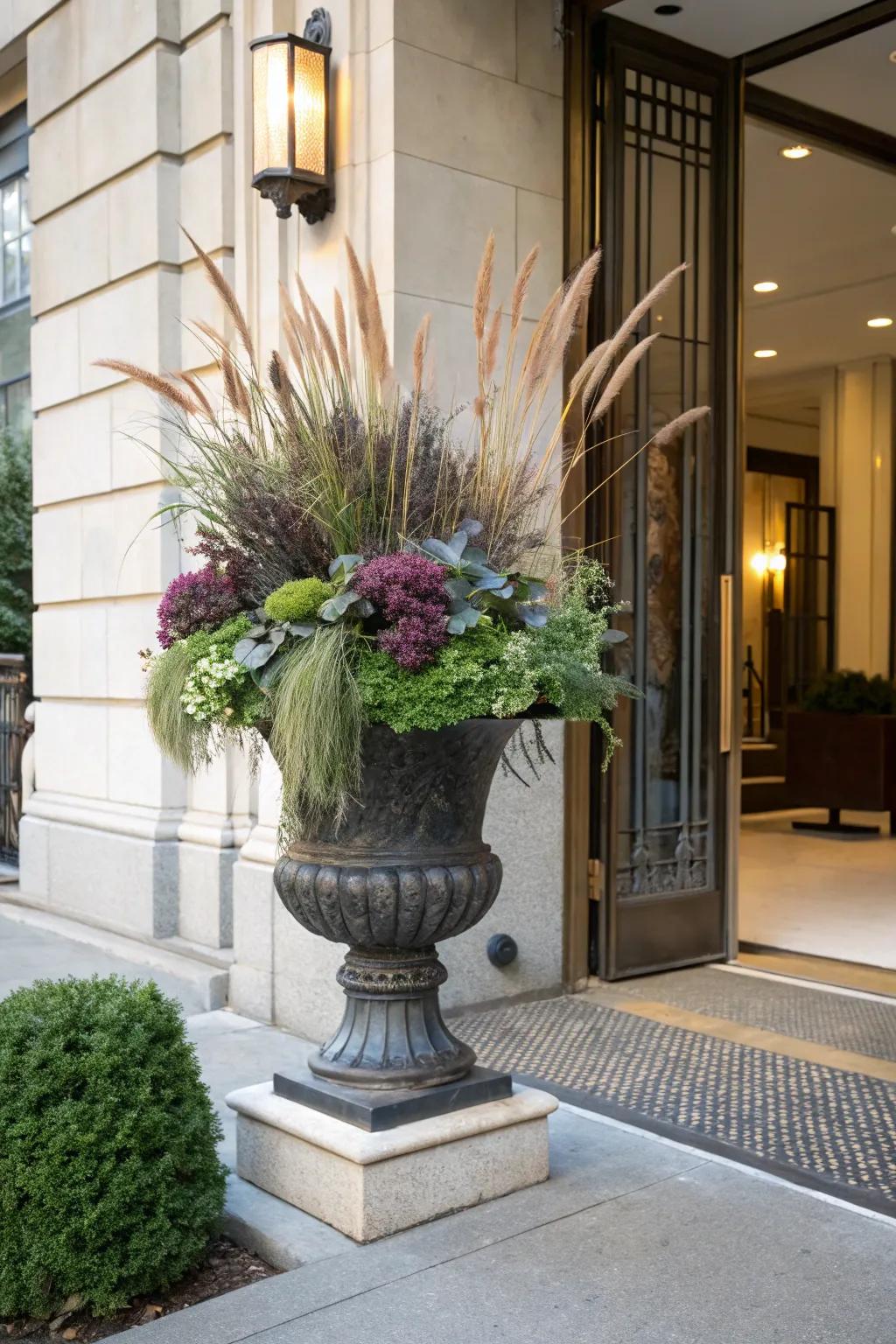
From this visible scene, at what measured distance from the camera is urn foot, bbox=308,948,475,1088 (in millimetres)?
3291

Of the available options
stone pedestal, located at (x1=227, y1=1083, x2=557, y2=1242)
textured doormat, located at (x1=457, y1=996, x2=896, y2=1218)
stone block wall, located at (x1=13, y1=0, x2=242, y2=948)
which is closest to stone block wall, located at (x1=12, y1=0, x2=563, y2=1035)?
stone block wall, located at (x1=13, y1=0, x2=242, y2=948)

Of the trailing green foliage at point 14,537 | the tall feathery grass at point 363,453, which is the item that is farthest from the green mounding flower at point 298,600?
the trailing green foliage at point 14,537

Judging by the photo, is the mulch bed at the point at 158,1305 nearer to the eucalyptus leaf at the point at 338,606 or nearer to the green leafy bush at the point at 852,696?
the eucalyptus leaf at the point at 338,606

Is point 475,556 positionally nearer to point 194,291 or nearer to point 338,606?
point 338,606

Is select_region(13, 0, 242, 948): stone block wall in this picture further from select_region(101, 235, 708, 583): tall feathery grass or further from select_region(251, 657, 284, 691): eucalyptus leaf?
select_region(251, 657, 284, 691): eucalyptus leaf

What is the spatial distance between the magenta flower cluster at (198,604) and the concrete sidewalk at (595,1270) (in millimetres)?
1452

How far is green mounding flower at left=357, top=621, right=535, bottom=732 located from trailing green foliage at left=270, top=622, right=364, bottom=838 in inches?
1.7

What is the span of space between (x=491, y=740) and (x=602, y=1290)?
1.25 metres

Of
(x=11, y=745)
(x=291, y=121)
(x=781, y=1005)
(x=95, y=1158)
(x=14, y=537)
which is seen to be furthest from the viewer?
(x=14, y=537)

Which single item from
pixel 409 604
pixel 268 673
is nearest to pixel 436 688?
pixel 409 604

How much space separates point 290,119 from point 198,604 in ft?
8.13

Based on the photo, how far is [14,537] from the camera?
9.54 m

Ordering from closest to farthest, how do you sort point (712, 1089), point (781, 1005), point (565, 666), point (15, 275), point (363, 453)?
point (565, 666), point (363, 453), point (712, 1089), point (781, 1005), point (15, 275)

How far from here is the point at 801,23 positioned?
5602mm
